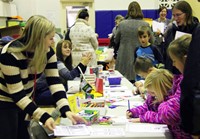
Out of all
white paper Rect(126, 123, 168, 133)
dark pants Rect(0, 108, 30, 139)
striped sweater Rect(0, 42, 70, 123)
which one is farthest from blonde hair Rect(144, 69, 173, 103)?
dark pants Rect(0, 108, 30, 139)

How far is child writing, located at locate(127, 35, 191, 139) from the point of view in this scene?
1558 mm

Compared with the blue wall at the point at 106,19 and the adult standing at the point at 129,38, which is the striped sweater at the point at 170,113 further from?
the blue wall at the point at 106,19

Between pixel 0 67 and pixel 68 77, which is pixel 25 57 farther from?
pixel 68 77

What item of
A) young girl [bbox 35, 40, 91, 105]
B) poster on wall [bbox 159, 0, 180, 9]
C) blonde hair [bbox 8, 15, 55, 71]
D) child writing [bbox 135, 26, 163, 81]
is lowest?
young girl [bbox 35, 40, 91, 105]

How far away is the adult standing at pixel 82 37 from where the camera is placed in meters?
4.66

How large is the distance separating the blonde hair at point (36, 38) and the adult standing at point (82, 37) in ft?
9.22

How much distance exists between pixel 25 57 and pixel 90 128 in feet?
1.93

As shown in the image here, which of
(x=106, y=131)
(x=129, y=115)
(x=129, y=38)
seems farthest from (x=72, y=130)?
(x=129, y=38)

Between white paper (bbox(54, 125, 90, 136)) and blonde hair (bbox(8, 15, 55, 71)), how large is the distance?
43 centimetres

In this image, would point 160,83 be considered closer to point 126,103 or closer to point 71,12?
point 126,103

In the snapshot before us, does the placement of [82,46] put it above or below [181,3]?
below

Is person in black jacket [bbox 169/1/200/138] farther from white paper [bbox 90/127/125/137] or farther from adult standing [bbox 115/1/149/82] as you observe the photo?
adult standing [bbox 115/1/149/82]

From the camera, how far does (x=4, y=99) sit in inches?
73.9

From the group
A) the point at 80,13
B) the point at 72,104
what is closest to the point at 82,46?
the point at 80,13
